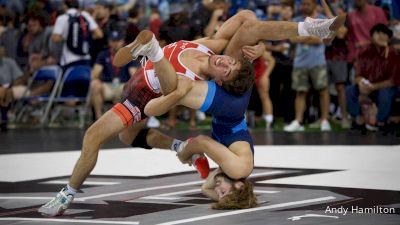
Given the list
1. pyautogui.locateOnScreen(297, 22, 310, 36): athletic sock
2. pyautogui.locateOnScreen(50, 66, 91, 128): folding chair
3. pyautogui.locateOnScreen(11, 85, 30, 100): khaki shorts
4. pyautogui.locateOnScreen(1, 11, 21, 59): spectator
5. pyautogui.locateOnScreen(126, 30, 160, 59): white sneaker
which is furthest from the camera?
pyautogui.locateOnScreen(1, 11, 21, 59): spectator

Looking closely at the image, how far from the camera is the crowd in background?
12.7 meters

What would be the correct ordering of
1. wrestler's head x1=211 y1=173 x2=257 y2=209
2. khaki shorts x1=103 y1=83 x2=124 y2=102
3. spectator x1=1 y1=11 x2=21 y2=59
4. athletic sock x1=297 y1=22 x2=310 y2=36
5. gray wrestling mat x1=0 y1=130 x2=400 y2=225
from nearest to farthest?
gray wrestling mat x1=0 y1=130 x2=400 y2=225 < wrestler's head x1=211 y1=173 x2=257 y2=209 < athletic sock x1=297 y1=22 x2=310 y2=36 < khaki shorts x1=103 y1=83 x2=124 y2=102 < spectator x1=1 y1=11 x2=21 y2=59

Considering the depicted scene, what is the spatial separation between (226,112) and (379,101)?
6.23 metres

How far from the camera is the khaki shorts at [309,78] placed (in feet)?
42.9

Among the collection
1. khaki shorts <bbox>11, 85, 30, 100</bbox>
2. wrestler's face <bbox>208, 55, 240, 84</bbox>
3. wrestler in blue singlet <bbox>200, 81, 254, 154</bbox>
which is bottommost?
wrestler in blue singlet <bbox>200, 81, 254, 154</bbox>

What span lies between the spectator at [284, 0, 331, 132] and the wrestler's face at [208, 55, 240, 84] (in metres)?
6.40

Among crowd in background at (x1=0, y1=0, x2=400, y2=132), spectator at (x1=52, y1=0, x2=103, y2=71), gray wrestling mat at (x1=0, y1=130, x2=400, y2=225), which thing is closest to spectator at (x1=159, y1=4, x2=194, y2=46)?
crowd in background at (x1=0, y1=0, x2=400, y2=132)

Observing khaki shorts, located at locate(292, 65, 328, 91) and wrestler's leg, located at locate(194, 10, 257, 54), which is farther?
khaki shorts, located at locate(292, 65, 328, 91)

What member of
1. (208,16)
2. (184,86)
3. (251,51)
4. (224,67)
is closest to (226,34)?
(251,51)

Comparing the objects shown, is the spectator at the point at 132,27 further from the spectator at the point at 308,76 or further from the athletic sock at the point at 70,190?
the athletic sock at the point at 70,190

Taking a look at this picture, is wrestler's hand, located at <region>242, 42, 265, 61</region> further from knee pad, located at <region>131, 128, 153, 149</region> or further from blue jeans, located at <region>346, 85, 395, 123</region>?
blue jeans, located at <region>346, 85, 395, 123</region>

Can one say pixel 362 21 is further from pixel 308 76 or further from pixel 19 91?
pixel 19 91

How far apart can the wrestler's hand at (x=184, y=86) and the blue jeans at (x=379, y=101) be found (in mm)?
6334

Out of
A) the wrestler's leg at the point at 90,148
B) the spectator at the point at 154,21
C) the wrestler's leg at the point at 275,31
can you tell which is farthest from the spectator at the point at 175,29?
the wrestler's leg at the point at 90,148
